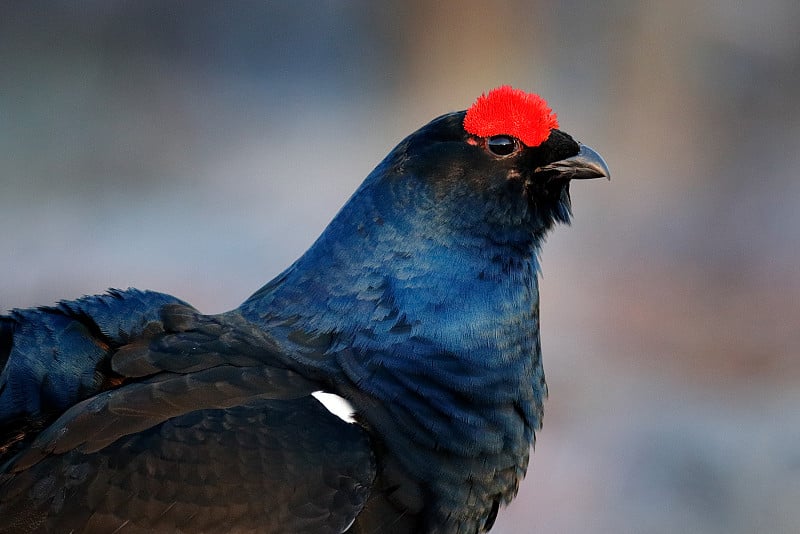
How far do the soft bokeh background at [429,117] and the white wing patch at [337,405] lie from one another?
1.74 metres

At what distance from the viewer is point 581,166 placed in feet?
4.84

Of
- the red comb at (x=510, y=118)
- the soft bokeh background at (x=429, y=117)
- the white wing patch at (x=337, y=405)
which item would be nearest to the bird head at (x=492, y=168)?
the red comb at (x=510, y=118)

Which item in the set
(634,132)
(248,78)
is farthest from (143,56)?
(634,132)

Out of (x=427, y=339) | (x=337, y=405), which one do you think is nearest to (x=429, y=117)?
(x=427, y=339)

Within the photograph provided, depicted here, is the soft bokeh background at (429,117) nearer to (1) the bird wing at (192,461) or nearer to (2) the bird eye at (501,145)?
(2) the bird eye at (501,145)

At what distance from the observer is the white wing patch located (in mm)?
1260

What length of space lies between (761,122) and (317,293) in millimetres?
3947

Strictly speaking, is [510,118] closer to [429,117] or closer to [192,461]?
[192,461]

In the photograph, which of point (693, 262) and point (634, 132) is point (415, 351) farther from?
point (634, 132)

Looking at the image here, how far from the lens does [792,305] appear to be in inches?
157

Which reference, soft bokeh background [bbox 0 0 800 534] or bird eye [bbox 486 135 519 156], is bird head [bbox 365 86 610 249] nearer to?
bird eye [bbox 486 135 519 156]

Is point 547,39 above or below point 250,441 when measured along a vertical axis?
above

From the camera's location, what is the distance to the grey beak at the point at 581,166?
57.9 inches

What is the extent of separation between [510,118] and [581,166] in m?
0.13
